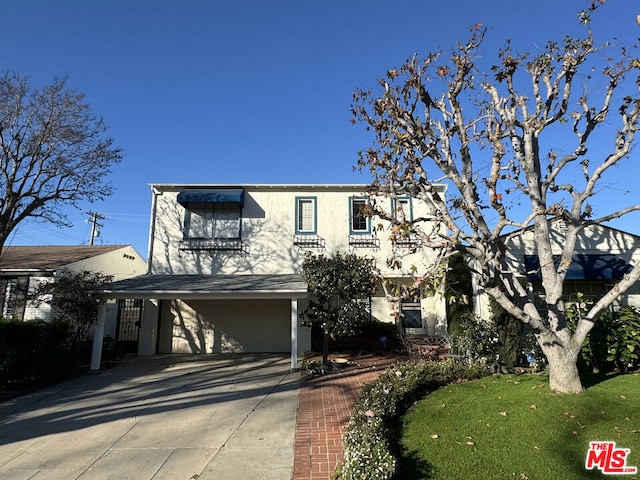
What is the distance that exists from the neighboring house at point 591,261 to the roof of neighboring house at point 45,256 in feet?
53.5

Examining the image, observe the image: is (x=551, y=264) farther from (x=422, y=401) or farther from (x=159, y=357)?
(x=159, y=357)

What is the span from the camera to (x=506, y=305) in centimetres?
684

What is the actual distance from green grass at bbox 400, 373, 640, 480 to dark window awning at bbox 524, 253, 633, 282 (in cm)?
431

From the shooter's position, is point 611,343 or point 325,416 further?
point 611,343

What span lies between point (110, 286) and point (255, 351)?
5977 millimetres

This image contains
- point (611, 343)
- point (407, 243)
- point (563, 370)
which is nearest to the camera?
point (563, 370)

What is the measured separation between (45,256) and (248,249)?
9.36 metres

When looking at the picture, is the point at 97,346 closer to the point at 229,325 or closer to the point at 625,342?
the point at 229,325

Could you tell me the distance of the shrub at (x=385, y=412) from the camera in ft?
13.7

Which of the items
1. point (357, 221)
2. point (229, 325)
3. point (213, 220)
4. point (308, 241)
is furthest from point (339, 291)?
point (213, 220)

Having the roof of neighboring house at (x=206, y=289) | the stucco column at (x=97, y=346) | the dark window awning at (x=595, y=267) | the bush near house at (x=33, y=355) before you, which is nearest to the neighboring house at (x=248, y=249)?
the roof of neighboring house at (x=206, y=289)

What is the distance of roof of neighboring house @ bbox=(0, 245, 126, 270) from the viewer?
1395 cm

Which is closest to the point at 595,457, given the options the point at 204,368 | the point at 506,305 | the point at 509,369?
the point at 506,305

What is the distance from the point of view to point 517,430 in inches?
219
